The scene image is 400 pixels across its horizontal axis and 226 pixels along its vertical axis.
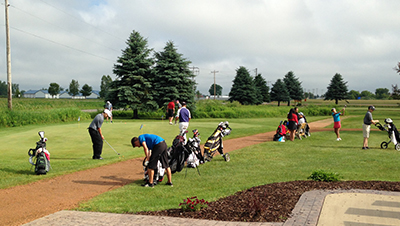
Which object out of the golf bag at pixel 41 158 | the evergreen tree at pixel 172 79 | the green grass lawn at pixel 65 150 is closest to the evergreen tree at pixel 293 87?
the evergreen tree at pixel 172 79

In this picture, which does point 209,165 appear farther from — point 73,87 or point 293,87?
point 73,87

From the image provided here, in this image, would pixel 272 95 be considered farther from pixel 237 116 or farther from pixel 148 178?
pixel 148 178

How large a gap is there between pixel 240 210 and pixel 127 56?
→ 126ft

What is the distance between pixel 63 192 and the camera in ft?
29.3

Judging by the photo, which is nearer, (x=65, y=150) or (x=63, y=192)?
(x=63, y=192)

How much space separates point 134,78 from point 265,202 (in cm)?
3646

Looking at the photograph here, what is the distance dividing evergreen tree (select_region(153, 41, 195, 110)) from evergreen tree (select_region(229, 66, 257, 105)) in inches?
1200

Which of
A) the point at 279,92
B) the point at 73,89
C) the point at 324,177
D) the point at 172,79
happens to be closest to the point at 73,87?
the point at 73,89

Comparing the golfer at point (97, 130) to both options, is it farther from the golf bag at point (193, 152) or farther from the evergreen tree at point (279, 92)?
the evergreen tree at point (279, 92)

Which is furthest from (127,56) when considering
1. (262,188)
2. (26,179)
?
(262,188)

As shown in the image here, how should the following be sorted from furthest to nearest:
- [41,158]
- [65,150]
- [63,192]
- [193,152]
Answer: [65,150] → [193,152] → [41,158] → [63,192]

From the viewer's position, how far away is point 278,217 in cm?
609

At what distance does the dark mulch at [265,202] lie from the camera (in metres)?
6.23

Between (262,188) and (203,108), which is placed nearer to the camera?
(262,188)
